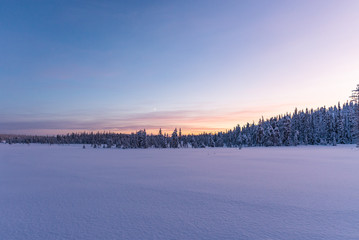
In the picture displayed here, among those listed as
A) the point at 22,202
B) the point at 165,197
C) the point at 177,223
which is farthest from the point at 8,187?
the point at 177,223

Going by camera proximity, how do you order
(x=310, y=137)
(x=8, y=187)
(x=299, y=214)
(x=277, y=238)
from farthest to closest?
(x=310, y=137) → (x=8, y=187) → (x=299, y=214) → (x=277, y=238)

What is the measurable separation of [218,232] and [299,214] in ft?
11.2

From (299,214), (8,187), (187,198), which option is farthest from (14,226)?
(299,214)

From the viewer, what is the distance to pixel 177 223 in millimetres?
6664

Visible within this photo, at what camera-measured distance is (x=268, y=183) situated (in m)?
12.8

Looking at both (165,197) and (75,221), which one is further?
(165,197)

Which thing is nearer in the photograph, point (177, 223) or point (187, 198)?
point (177, 223)

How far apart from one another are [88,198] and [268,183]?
10.1 meters

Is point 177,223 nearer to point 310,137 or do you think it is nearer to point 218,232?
point 218,232

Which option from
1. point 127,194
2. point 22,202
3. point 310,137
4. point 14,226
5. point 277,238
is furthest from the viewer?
point 310,137

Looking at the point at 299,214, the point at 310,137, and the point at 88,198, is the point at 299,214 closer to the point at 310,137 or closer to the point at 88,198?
the point at 88,198

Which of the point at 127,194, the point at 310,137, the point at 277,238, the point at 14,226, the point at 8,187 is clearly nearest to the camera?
the point at 277,238

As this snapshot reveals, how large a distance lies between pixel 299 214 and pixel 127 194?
7.45 m

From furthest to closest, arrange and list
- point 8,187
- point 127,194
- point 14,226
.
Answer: point 8,187, point 127,194, point 14,226
